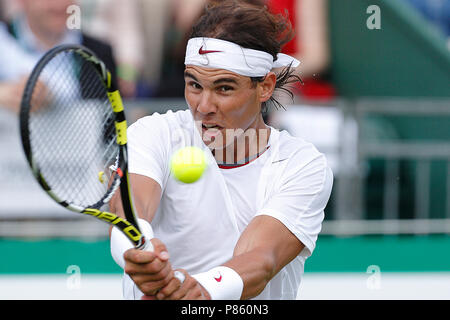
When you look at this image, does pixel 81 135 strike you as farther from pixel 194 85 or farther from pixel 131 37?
pixel 131 37

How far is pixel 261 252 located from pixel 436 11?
239 inches

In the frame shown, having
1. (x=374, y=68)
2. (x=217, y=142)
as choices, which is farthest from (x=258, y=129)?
(x=374, y=68)

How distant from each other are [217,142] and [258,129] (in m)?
0.22

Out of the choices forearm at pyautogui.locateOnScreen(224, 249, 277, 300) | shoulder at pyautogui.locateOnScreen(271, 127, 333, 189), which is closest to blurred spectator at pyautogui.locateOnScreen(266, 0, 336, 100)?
shoulder at pyautogui.locateOnScreen(271, 127, 333, 189)

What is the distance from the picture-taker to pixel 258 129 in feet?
11.7

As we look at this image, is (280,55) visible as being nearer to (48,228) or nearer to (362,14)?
(48,228)

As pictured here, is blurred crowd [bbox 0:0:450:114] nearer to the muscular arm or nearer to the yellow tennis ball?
the yellow tennis ball

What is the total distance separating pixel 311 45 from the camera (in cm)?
794

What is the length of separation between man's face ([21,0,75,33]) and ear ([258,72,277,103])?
3.17m

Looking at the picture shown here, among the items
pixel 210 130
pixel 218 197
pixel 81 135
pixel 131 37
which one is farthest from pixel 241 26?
pixel 131 37

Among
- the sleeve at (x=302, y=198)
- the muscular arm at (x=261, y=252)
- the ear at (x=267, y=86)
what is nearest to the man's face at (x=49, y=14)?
the ear at (x=267, y=86)

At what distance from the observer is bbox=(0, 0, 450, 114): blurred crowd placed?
648 cm

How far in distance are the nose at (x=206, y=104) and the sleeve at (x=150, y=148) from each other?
0.63ft
